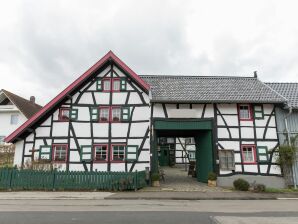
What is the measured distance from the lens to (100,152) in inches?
679

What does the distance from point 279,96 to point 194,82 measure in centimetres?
661

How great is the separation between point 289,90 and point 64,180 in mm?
18456

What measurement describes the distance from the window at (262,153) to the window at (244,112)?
7.58ft

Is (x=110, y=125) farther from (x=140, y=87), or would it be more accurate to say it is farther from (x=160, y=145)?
(x=160, y=145)

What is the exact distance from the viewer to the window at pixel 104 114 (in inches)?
696

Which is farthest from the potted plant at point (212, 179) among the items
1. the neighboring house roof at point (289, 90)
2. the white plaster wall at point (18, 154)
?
the white plaster wall at point (18, 154)

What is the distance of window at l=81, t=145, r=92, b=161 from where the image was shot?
55.7 feet

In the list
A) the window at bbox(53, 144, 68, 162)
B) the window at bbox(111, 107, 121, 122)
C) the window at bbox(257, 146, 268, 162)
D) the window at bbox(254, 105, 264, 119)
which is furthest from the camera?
the window at bbox(111, 107, 121, 122)

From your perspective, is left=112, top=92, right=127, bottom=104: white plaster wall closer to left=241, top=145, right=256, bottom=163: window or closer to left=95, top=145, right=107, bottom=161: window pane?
left=95, top=145, right=107, bottom=161: window pane

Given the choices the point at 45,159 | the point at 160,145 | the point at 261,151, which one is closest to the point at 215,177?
the point at 261,151

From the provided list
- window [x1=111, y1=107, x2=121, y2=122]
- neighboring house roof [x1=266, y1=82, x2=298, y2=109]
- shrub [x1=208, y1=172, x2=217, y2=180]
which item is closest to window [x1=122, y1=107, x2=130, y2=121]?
window [x1=111, y1=107, x2=121, y2=122]

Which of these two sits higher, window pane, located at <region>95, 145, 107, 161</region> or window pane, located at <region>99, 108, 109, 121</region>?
window pane, located at <region>99, 108, 109, 121</region>

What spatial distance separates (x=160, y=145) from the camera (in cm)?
3734

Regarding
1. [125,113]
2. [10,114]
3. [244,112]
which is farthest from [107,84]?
[10,114]
